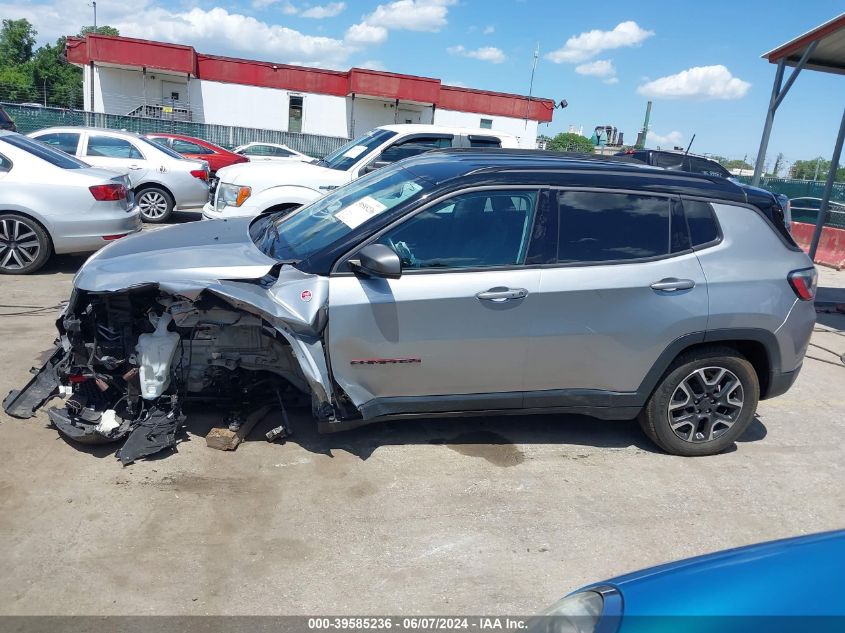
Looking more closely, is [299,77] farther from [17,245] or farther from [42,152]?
[17,245]

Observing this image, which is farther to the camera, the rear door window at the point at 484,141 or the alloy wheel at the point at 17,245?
the rear door window at the point at 484,141

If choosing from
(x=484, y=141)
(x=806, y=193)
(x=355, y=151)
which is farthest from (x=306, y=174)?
(x=806, y=193)

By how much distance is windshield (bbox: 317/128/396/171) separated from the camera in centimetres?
874

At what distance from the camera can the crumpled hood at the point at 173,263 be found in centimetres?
383

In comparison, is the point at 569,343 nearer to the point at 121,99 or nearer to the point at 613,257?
the point at 613,257

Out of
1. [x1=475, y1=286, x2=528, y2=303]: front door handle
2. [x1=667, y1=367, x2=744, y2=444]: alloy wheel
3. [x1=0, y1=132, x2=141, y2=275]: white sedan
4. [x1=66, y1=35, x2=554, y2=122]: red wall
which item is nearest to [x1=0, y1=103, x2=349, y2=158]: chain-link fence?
[x1=66, y1=35, x2=554, y2=122]: red wall

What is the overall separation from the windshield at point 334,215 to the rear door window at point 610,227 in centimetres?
91

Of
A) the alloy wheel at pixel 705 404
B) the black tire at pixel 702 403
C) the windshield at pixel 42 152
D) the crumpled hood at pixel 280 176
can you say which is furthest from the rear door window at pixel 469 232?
the windshield at pixel 42 152

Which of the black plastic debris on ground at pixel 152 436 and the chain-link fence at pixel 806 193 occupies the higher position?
the chain-link fence at pixel 806 193

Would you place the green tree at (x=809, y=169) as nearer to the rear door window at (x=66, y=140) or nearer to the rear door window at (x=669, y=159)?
the rear door window at (x=669, y=159)

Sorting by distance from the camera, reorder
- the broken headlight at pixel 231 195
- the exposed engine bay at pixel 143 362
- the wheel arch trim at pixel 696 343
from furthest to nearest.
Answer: the broken headlight at pixel 231 195, the wheel arch trim at pixel 696 343, the exposed engine bay at pixel 143 362

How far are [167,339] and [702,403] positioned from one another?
3.48 metres

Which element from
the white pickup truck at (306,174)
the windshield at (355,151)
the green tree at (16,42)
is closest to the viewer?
the white pickup truck at (306,174)

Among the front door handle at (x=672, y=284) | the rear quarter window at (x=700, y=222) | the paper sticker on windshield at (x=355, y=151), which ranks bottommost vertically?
the front door handle at (x=672, y=284)
